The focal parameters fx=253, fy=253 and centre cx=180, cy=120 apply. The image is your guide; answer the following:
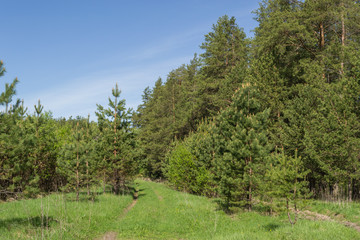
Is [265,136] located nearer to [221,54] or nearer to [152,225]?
[152,225]

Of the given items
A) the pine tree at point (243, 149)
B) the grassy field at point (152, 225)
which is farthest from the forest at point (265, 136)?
the grassy field at point (152, 225)

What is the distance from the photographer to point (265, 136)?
47.2 feet

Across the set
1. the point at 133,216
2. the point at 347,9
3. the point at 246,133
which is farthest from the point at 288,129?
the point at 133,216

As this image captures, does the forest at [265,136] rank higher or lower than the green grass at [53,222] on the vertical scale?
higher

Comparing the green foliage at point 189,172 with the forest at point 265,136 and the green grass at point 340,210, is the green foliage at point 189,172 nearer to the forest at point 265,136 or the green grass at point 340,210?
the forest at point 265,136

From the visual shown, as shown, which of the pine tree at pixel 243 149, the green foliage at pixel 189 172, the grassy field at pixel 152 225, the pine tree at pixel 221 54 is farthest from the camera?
the pine tree at pixel 221 54

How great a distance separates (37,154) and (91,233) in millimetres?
15121

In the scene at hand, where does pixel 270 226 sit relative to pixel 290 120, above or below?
below

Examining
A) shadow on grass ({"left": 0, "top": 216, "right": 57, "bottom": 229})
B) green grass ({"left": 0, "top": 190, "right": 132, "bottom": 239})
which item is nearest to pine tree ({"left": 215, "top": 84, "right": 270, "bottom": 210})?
green grass ({"left": 0, "top": 190, "right": 132, "bottom": 239})

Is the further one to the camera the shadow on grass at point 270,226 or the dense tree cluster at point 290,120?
the dense tree cluster at point 290,120

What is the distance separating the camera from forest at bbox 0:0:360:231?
47.5ft

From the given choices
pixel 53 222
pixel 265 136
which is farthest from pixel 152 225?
pixel 265 136

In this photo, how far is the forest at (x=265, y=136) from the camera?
47.5 feet

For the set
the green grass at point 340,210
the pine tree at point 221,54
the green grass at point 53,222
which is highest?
the pine tree at point 221,54
